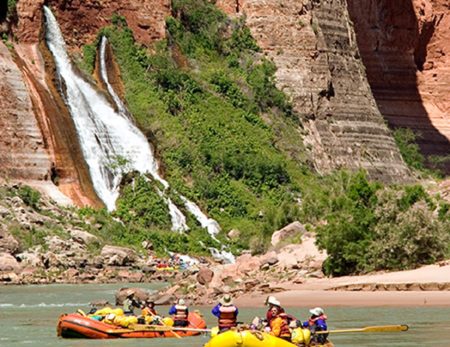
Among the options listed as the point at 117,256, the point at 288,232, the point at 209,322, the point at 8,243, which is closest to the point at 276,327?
the point at 209,322

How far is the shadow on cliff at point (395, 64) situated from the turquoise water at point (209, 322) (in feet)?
193

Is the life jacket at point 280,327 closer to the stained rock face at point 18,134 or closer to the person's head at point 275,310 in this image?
the person's head at point 275,310

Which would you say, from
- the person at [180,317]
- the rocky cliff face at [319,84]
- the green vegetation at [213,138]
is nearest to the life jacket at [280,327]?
the person at [180,317]

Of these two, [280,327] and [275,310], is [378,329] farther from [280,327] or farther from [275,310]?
[280,327]

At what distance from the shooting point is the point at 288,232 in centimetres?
5972

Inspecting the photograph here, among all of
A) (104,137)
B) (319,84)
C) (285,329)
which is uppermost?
(285,329)

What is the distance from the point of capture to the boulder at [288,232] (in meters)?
59.0

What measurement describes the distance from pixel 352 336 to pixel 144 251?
29.9 m

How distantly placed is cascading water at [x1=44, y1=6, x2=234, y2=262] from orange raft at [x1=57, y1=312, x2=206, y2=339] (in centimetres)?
3333

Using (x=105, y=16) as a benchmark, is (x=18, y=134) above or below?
below

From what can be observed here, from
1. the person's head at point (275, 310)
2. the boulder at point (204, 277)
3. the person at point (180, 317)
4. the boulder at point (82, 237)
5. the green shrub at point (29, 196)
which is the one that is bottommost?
the boulder at point (82, 237)

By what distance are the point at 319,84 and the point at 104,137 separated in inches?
656

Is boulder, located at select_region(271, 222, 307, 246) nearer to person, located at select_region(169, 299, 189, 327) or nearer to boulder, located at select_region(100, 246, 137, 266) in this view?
boulder, located at select_region(100, 246, 137, 266)

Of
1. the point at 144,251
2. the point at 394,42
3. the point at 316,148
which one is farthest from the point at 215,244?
the point at 394,42
